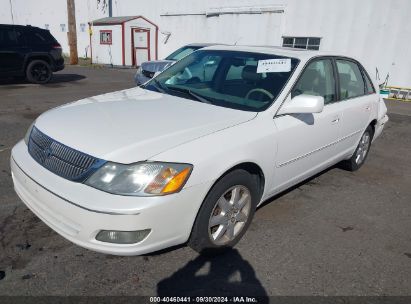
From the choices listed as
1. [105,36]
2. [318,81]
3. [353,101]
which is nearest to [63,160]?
[318,81]

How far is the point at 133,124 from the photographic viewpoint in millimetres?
2709

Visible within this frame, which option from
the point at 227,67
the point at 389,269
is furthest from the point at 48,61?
the point at 389,269

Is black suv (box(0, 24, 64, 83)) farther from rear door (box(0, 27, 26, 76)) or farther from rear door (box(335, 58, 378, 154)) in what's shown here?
rear door (box(335, 58, 378, 154))

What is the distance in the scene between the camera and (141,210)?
2215 millimetres

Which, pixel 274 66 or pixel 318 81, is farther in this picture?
pixel 318 81

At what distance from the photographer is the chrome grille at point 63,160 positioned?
7.62ft

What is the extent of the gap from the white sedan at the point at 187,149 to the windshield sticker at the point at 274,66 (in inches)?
0.6

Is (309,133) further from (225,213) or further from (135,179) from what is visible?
(135,179)

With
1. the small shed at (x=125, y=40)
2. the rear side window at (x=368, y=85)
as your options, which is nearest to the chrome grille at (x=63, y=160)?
the rear side window at (x=368, y=85)

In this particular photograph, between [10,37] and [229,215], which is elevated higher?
[10,37]

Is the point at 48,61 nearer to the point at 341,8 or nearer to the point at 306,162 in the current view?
the point at 341,8

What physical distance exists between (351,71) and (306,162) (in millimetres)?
1747

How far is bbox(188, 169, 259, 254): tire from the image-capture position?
2.60m

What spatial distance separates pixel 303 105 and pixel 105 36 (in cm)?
1965
